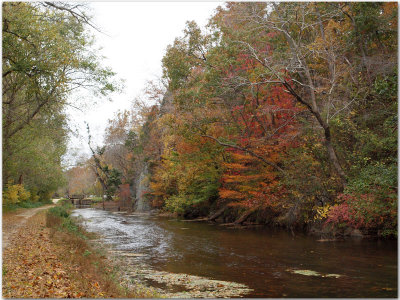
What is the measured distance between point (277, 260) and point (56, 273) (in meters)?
7.17

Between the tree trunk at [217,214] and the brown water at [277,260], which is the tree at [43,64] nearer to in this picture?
the brown water at [277,260]

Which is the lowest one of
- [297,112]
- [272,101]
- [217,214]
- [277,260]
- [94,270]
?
[277,260]

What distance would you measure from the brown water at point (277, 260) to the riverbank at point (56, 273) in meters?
2.41

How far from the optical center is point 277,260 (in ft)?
40.4

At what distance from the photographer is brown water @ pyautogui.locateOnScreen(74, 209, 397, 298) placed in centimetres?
887

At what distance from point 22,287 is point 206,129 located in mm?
16980

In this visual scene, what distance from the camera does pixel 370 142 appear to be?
15.0 m

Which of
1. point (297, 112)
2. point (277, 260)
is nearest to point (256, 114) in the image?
point (297, 112)

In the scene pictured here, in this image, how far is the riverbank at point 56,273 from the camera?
7.14 meters

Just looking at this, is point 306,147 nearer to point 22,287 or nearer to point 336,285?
point 336,285

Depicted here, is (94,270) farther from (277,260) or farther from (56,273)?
(277,260)

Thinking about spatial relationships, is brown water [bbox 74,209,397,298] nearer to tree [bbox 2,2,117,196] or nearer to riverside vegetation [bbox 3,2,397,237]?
riverside vegetation [bbox 3,2,397,237]

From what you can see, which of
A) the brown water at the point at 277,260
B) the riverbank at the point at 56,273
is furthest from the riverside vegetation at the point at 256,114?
the brown water at the point at 277,260

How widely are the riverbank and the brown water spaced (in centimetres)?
241
